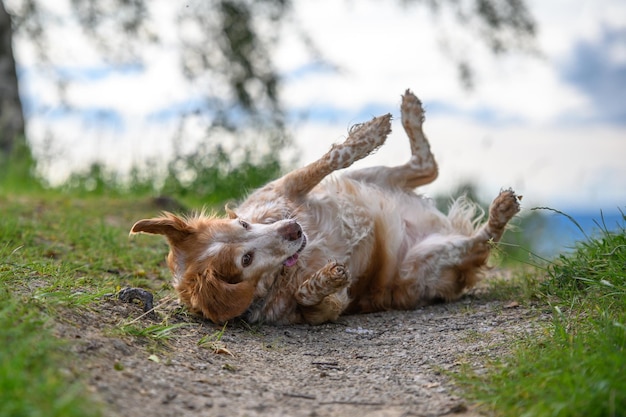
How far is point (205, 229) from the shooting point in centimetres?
477

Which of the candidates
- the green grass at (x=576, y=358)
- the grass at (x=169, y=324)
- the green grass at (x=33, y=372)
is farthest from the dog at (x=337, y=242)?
the green grass at (x=33, y=372)

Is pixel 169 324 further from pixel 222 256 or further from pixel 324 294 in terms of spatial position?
pixel 324 294

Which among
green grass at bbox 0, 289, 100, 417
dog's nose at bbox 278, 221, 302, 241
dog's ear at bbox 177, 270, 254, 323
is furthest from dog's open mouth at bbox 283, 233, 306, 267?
green grass at bbox 0, 289, 100, 417

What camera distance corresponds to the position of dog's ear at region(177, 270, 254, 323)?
4.48 metres

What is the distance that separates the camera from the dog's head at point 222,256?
4.51m

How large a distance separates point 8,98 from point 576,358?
10.8 meters

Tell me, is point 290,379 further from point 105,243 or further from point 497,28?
point 497,28

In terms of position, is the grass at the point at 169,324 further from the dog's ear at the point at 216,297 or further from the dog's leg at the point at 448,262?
the dog's leg at the point at 448,262

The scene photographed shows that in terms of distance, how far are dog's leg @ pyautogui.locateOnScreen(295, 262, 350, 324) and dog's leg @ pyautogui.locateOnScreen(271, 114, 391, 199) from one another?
0.82 meters

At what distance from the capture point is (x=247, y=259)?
466cm

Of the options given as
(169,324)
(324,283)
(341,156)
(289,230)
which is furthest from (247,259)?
(341,156)

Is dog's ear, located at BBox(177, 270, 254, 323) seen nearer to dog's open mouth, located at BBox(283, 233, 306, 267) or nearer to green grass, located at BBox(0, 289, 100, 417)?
dog's open mouth, located at BBox(283, 233, 306, 267)

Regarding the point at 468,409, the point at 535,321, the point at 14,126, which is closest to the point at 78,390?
the point at 468,409

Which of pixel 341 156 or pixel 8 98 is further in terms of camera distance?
pixel 8 98
